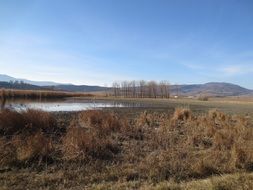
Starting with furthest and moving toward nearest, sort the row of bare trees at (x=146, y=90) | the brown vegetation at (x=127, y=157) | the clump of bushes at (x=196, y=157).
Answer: the row of bare trees at (x=146, y=90) → the clump of bushes at (x=196, y=157) → the brown vegetation at (x=127, y=157)

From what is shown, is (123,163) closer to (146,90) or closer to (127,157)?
(127,157)

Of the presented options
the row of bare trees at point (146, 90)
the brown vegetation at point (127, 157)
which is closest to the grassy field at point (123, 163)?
the brown vegetation at point (127, 157)

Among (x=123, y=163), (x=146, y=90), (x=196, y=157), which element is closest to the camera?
(x=123, y=163)

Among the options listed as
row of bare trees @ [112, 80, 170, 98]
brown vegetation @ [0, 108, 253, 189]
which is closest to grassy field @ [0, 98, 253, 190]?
brown vegetation @ [0, 108, 253, 189]

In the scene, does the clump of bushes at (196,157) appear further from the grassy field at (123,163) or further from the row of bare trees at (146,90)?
the row of bare trees at (146,90)

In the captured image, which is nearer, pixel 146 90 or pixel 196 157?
pixel 196 157

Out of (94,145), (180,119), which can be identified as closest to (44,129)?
(94,145)

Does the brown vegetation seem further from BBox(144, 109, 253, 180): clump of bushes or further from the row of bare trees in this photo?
the row of bare trees

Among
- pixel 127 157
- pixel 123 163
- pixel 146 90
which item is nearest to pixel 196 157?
pixel 127 157

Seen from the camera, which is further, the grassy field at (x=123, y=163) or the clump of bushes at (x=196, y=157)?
the clump of bushes at (x=196, y=157)

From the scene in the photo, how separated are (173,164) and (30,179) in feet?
11.5

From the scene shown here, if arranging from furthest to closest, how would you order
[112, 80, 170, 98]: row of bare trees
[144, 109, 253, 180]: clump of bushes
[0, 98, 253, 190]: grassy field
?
[112, 80, 170, 98]: row of bare trees → [144, 109, 253, 180]: clump of bushes → [0, 98, 253, 190]: grassy field

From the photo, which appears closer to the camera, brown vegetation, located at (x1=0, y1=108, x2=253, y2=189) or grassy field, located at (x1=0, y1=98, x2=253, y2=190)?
grassy field, located at (x1=0, y1=98, x2=253, y2=190)

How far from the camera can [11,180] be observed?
22.0 feet
